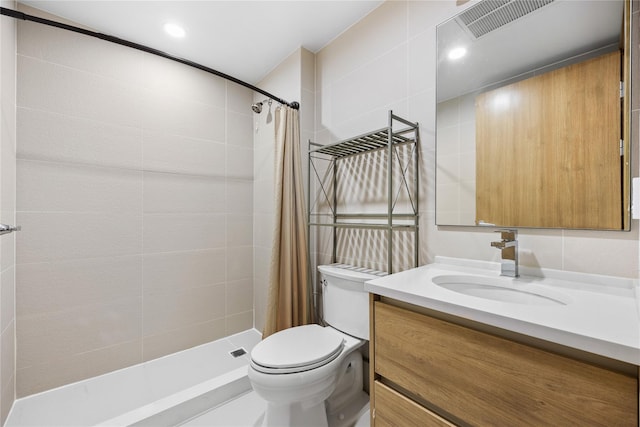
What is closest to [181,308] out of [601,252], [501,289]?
[501,289]

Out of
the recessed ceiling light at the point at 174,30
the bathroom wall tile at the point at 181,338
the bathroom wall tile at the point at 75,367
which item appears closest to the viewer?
the bathroom wall tile at the point at 75,367

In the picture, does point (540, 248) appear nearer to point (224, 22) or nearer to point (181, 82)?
point (224, 22)

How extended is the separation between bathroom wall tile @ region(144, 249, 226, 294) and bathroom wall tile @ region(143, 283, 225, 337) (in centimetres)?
4

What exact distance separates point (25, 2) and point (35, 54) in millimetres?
270

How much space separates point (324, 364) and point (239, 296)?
127 cm

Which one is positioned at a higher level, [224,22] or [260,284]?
[224,22]

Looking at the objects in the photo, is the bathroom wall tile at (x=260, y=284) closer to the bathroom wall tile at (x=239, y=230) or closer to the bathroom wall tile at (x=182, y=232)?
the bathroom wall tile at (x=239, y=230)

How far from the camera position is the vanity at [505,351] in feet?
1.79

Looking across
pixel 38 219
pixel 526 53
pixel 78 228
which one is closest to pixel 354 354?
pixel 526 53

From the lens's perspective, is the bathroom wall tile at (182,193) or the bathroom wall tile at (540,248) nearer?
the bathroom wall tile at (540,248)

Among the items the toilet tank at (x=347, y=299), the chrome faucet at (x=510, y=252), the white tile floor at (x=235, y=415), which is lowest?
the white tile floor at (x=235, y=415)

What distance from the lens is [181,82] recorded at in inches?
77.3

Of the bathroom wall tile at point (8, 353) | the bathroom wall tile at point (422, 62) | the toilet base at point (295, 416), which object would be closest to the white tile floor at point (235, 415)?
the toilet base at point (295, 416)

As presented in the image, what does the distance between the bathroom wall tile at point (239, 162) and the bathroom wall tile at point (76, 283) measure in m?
0.93
